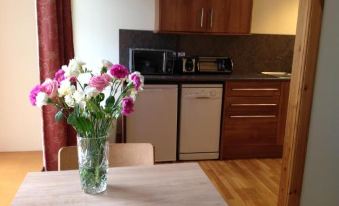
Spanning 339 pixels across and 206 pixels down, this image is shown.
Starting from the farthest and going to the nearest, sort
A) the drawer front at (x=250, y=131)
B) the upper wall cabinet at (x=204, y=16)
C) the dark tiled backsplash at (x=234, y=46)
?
the dark tiled backsplash at (x=234, y=46) → the drawer front at (x=250, y=131) → the upper wall cabinet at (x=204, y=16)

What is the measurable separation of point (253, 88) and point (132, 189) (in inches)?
94.0

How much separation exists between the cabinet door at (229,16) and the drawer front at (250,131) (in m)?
1.01

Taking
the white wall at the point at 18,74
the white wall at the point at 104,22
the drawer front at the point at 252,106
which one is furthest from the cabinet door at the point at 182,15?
the white wall at the point at 18,74

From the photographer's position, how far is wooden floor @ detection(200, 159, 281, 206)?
260 cm

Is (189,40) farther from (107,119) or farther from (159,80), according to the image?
(107,119)

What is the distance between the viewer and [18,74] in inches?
130

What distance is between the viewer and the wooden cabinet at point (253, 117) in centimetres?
327

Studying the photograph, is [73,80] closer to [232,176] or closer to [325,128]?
[325,128]

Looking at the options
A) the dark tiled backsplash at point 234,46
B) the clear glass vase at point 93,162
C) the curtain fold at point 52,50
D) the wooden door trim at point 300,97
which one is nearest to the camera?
the clear glass vase at point 93,162

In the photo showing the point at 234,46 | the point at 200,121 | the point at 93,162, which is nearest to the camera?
the point at 93,162

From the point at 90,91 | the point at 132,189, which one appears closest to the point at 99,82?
the point at 90,91

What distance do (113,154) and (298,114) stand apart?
112 centimetres

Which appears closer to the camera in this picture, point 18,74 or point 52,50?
point 52,50

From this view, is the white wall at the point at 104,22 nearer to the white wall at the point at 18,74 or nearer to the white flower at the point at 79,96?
the white wall at the point at 18,74
